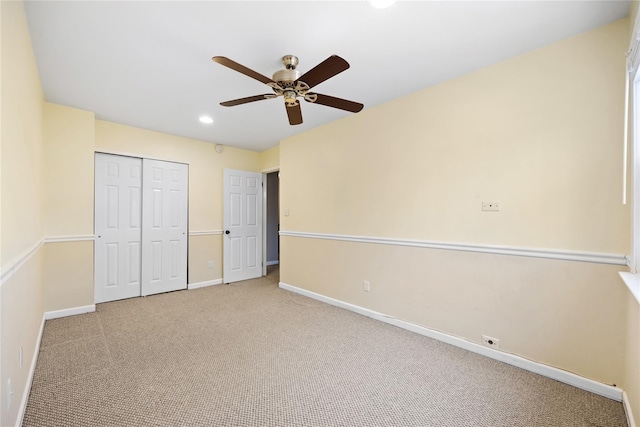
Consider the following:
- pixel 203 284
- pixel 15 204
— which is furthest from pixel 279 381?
pixel 203 284

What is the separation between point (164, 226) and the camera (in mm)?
4199

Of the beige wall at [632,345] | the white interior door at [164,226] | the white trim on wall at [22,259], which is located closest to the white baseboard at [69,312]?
the white interior door at [164,226]

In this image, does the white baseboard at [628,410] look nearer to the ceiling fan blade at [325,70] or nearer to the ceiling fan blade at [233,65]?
the ceiling fan blade at [325,70]

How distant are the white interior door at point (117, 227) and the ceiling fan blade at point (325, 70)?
3.28 metres

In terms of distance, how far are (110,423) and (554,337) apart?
9.59ft

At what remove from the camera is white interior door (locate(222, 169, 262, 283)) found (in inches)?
189

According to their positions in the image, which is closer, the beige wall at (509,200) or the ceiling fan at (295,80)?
the ceiling fan at (295,80)

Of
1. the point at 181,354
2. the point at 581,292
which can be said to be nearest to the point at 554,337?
the point at 581,292

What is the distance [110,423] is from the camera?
1.55 metres

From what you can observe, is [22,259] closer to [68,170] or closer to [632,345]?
[68,170]

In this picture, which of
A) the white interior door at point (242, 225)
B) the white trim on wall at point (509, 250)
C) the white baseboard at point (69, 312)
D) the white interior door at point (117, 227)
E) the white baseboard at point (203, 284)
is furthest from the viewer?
the white interior door at point (242, 225)

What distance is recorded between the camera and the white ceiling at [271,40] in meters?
1.68

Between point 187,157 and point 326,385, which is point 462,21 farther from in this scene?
point 187,157

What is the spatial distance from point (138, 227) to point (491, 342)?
14.7 ft
